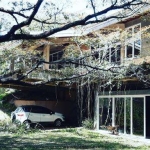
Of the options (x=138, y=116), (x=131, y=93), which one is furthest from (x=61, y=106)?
(x=138, y=116)

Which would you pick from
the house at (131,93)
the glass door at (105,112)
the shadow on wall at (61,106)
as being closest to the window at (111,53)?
the house at (131,93)

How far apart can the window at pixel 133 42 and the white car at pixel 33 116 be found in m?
7.46

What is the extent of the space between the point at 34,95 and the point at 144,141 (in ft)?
43.5

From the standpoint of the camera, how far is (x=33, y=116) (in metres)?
22.3

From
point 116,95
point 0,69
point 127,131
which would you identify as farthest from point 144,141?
point 0,69

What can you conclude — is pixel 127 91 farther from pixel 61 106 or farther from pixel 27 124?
pixel 61 106

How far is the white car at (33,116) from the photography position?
71.3 feet

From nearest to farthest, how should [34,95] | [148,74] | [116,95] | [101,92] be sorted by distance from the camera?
[148,74] < [116,95] < [101,92] < [34,95]

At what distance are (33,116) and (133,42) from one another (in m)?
8.66

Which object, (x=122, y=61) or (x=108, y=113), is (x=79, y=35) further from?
(x=108, y=113)

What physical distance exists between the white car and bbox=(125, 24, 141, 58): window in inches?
294

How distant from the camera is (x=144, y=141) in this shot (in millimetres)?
16547

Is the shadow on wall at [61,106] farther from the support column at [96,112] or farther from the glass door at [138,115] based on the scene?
the glass door at [138,115]

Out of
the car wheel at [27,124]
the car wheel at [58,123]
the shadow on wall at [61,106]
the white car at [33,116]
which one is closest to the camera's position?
the car wheel at [27,124]
